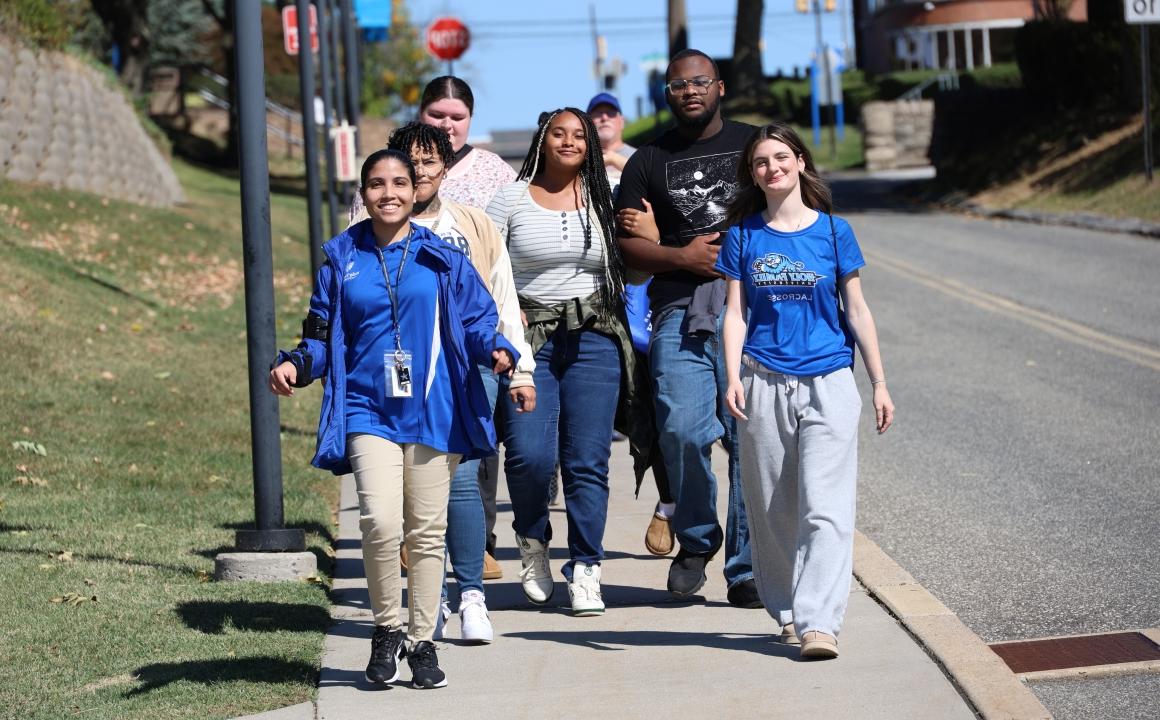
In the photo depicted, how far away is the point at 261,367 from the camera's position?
7.15 metres

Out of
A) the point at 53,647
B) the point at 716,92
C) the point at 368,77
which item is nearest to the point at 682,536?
the point at 716,92

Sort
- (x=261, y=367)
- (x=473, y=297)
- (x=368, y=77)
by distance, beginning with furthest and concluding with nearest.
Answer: (x=368, y=77) < (x=261, y=367) < (x=473, y=297)

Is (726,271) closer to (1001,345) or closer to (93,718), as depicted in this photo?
(93,718)

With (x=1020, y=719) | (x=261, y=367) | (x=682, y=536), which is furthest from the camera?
(x=261, y=367)

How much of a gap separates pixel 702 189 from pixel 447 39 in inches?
1120

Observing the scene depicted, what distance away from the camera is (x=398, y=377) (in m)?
5.34

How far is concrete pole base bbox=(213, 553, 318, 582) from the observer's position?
7.05 m

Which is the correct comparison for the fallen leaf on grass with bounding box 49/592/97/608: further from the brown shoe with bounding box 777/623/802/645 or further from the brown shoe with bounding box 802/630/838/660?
the brown shoe with bounding box 802/630/838/660

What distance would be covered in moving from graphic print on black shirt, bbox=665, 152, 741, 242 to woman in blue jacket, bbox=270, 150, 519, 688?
118 cm

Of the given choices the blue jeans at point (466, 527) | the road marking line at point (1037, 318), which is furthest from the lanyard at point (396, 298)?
the road marking line at point (1037, 318)

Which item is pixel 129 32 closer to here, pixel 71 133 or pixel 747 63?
pixel 71 133

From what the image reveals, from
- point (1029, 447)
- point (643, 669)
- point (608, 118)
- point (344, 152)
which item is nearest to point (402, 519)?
point (643, 669)

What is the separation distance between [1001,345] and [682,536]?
795 centimetres

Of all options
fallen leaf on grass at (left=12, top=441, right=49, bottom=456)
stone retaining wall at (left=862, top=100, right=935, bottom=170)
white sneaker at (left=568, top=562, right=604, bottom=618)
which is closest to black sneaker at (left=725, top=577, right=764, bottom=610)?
white sneaker at (left=568, top=562, right=604, bottom=618)
